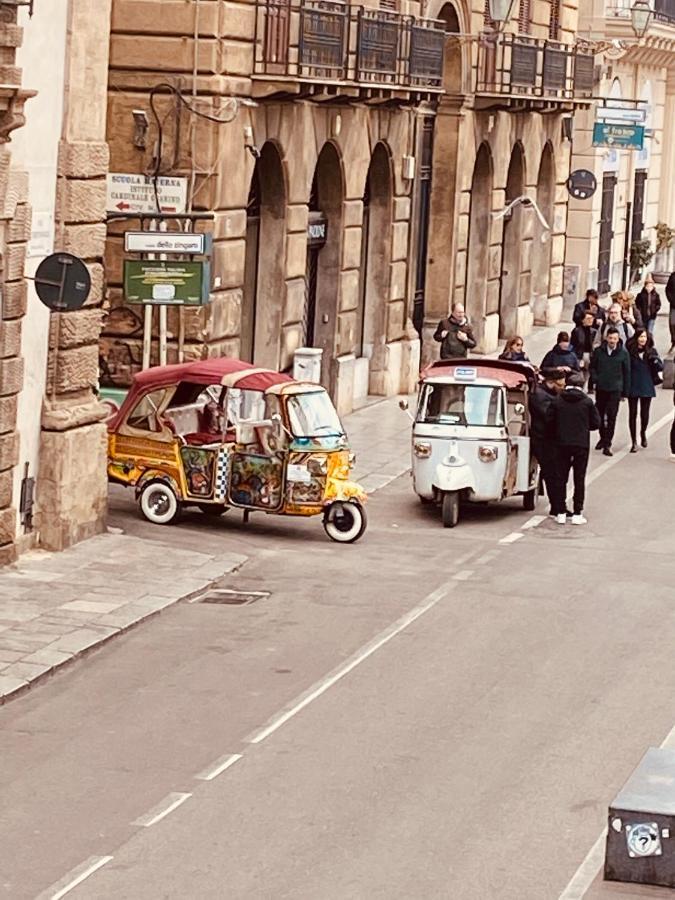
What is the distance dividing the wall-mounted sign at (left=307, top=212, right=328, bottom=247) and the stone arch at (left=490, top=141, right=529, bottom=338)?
11400mm

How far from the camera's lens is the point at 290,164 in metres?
28.4

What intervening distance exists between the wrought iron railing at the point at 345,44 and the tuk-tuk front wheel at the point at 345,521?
6914mm

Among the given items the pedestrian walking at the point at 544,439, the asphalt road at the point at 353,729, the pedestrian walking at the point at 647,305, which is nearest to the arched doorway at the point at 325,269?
the pedestrian walking at the point at 544,439

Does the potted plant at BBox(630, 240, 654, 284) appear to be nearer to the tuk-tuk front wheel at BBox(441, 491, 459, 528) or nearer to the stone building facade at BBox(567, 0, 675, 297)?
the stone building facade at BBox(567, 0, 675, 297)

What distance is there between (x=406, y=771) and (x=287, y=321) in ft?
52.0

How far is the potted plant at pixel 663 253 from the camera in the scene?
5384 cm

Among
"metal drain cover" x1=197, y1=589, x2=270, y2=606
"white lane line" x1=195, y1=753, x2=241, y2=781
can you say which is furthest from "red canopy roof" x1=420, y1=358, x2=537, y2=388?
"white lane line" x1=195, y1=753, x2=241, y2=781

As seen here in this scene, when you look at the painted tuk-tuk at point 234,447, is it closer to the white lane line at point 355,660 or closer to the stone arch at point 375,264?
the white lane line at point 355,660

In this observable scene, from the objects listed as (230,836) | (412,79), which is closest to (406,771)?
(230,836)

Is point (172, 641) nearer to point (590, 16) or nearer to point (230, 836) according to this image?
point (230, 836)

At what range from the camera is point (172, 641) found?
16.8 m

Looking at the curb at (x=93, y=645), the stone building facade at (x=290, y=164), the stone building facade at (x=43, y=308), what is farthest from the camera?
the stone building facade at (x=290, y=164)

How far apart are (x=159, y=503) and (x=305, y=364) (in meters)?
6.98

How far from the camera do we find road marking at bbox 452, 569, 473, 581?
19806 millimetres
